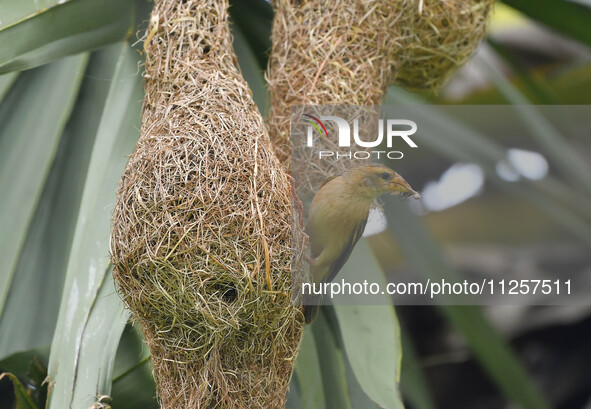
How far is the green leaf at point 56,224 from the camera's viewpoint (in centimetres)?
134

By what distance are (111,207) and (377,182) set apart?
0.47m

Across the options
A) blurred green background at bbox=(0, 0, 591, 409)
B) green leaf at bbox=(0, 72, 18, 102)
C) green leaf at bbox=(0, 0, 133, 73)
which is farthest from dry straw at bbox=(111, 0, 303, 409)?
green leaf at bbox=(0, 72, 18, 102)

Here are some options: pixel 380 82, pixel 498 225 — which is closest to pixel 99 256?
pixel 380 82

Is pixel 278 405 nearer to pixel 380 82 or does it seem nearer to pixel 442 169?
pixel 380 82

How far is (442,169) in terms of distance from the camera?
1457 mm

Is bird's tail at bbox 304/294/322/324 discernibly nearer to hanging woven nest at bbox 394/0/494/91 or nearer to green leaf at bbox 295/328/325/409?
green leaf at bbox 295/328/325/409

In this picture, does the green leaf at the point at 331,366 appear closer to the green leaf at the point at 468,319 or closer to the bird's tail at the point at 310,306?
the bird's tail at the point at 310,306

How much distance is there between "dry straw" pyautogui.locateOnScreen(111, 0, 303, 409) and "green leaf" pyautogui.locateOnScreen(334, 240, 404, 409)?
0.15 meters

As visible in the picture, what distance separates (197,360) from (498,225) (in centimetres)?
81

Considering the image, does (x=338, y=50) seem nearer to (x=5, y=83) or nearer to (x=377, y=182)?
(x=377, y=182)

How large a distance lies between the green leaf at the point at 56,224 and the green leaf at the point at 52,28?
0.59ft

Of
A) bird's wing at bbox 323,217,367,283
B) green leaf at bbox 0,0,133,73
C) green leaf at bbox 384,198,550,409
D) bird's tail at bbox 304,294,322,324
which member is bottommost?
green leaf at bbox 384,198,550,409

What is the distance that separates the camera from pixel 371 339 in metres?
1.11

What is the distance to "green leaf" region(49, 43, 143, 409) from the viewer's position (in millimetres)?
980
